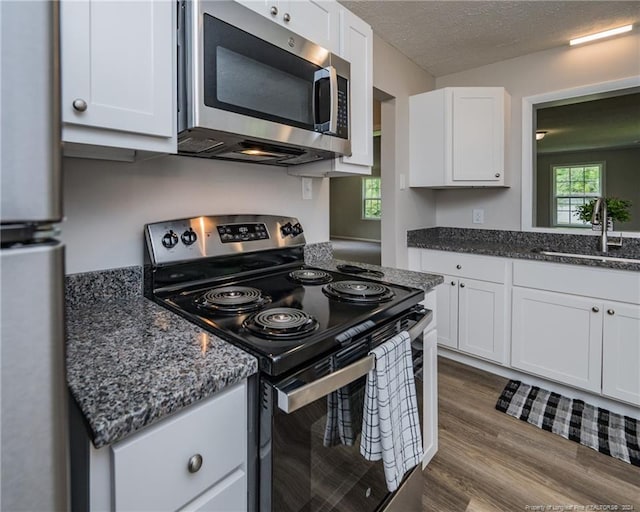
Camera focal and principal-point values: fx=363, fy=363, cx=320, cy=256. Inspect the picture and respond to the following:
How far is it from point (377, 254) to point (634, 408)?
8.99 ft

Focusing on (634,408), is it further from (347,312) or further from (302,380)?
(302,380)

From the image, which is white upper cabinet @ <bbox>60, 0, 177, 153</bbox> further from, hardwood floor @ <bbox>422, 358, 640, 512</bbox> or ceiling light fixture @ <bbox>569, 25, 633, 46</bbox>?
ceiling light fixture @ <bbox>569, 25, 633, 46</bbox>

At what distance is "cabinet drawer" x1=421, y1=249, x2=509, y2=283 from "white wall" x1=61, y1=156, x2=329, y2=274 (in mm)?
1517

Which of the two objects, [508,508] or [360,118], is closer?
[508,508]

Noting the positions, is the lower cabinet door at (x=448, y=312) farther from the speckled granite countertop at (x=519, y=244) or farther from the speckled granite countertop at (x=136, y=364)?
the speckled granite countertop at (x=136, y=364)

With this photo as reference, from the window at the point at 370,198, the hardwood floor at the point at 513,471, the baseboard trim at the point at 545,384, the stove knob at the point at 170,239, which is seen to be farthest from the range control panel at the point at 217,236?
the window at the point at 370,198

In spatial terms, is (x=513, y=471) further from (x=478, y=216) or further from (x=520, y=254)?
(x=478, y=216)

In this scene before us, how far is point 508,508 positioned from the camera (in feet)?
4.80

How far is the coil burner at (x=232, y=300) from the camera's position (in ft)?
3.55

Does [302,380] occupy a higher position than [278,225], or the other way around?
[278,225]

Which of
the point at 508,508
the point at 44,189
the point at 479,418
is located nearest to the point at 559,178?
the point at 479,418

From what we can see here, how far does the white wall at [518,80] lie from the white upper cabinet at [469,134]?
0.22m

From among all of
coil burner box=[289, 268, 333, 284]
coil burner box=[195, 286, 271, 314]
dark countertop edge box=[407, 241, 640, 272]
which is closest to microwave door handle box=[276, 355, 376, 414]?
coil burner box=[195, 286, 271, 314]

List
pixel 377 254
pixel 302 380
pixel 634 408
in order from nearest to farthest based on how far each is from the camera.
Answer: pixel 302 380
pixel 634 408
pixel 377 254
